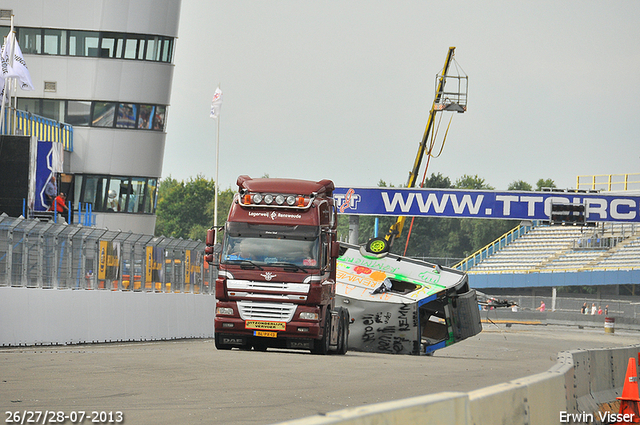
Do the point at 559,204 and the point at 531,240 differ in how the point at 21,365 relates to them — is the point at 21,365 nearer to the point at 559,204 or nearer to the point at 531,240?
the point at 559,204

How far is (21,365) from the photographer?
14.3 m

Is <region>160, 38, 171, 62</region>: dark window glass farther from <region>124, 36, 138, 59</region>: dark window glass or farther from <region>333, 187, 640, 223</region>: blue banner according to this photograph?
<region>333, 187, 640, 223</region>: blue banner

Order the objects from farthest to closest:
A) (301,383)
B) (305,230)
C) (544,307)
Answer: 1. (544,307)
2. (305,230)
3. (301,383)

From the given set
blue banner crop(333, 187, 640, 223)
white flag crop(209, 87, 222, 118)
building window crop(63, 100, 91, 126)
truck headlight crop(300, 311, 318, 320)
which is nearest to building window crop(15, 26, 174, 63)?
building window crop(63, 100, 91, 126)

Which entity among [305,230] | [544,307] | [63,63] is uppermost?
[63,63]

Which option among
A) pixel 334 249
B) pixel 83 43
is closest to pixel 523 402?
pixel 334 249

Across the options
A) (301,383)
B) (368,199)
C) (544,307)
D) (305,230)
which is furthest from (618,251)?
(301,383)

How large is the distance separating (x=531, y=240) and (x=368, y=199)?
40.0m

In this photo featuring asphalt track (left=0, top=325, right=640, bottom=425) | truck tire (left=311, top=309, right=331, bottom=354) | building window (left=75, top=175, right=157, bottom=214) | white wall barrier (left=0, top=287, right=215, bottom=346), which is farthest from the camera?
building window (left=75, top=175, right=157, bottom=214)

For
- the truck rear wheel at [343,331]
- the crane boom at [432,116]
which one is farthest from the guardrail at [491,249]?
the truck rear wheel at [343,331]

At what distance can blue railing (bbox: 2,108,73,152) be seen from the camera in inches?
1638

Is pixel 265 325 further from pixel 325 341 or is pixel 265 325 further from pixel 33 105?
pixel 33 105

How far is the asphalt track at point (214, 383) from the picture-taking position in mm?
9609

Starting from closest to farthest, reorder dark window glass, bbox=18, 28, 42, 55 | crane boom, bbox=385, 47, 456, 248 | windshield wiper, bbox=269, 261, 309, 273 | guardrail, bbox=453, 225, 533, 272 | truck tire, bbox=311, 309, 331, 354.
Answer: windshield wiper, bbox=269, 261, 309, 273, truck tire, bbox=311, 309, 331, 354, dark window glass, bbox=18, 28, 42, 55, crane boom, bbox=385, 47, 456, 248, guardrail, bbox=453, 225, 533, 272
